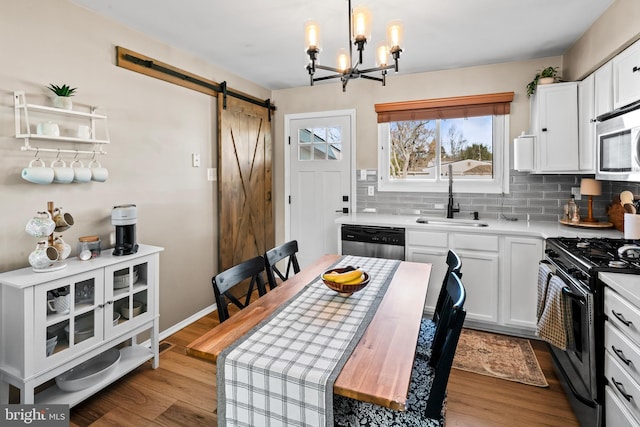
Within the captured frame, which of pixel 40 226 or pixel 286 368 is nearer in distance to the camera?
pixel 286 368

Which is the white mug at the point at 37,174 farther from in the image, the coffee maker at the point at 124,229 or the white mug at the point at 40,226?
the coffee maker at the point at 124,229

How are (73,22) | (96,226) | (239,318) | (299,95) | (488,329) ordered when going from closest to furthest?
(239,318)
(73,22)
(96,226)
(488,329)
(299,95)

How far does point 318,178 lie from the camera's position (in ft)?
13.5

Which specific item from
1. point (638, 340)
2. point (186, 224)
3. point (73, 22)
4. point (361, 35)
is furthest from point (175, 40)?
point (638, 340)

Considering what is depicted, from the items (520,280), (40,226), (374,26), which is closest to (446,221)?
(520,280)

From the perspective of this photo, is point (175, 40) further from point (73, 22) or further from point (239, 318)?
point (239, 318)

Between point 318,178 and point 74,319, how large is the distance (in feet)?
9.17

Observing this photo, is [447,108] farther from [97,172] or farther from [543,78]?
[97,172]

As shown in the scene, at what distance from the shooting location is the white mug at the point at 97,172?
7.07ft

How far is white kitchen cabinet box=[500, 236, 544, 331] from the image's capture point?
273 cm

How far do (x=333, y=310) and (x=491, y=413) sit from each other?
1234 millimetres

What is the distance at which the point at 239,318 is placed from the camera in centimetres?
147

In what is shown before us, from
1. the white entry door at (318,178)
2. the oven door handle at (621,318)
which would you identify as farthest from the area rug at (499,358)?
the white entry door at (318,178)

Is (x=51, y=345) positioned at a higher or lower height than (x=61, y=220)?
lower
